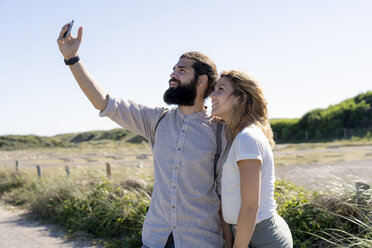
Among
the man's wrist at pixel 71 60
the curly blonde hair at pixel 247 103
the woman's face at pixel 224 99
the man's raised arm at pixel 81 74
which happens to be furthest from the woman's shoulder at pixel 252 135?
the man's wrist at pixel 71 60

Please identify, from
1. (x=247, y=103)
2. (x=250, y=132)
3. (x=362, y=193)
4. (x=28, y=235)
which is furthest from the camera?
(x=28, y=235)

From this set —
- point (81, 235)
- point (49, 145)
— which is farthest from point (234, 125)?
point (49, 145)

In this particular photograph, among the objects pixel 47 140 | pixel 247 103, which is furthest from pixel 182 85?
pixel 47 140

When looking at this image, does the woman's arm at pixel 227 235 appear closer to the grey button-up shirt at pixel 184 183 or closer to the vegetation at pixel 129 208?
the grey button-up shirt at pixel 184 183

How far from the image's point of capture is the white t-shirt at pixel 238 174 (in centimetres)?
204

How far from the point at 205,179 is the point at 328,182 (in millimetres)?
2674

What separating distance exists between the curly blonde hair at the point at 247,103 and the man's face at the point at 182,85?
0.43 m

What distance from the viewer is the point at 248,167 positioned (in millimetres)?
1996

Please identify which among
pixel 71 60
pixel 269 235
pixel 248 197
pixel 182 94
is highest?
pixel 71 60

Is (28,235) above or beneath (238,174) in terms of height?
beneath

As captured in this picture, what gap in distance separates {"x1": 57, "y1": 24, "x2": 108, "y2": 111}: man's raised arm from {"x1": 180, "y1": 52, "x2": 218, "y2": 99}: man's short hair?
66 centimetres

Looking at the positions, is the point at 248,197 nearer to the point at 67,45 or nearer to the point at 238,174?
the point at 238,174

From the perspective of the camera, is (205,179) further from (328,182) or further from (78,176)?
(78,176)

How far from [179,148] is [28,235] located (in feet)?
18.4
